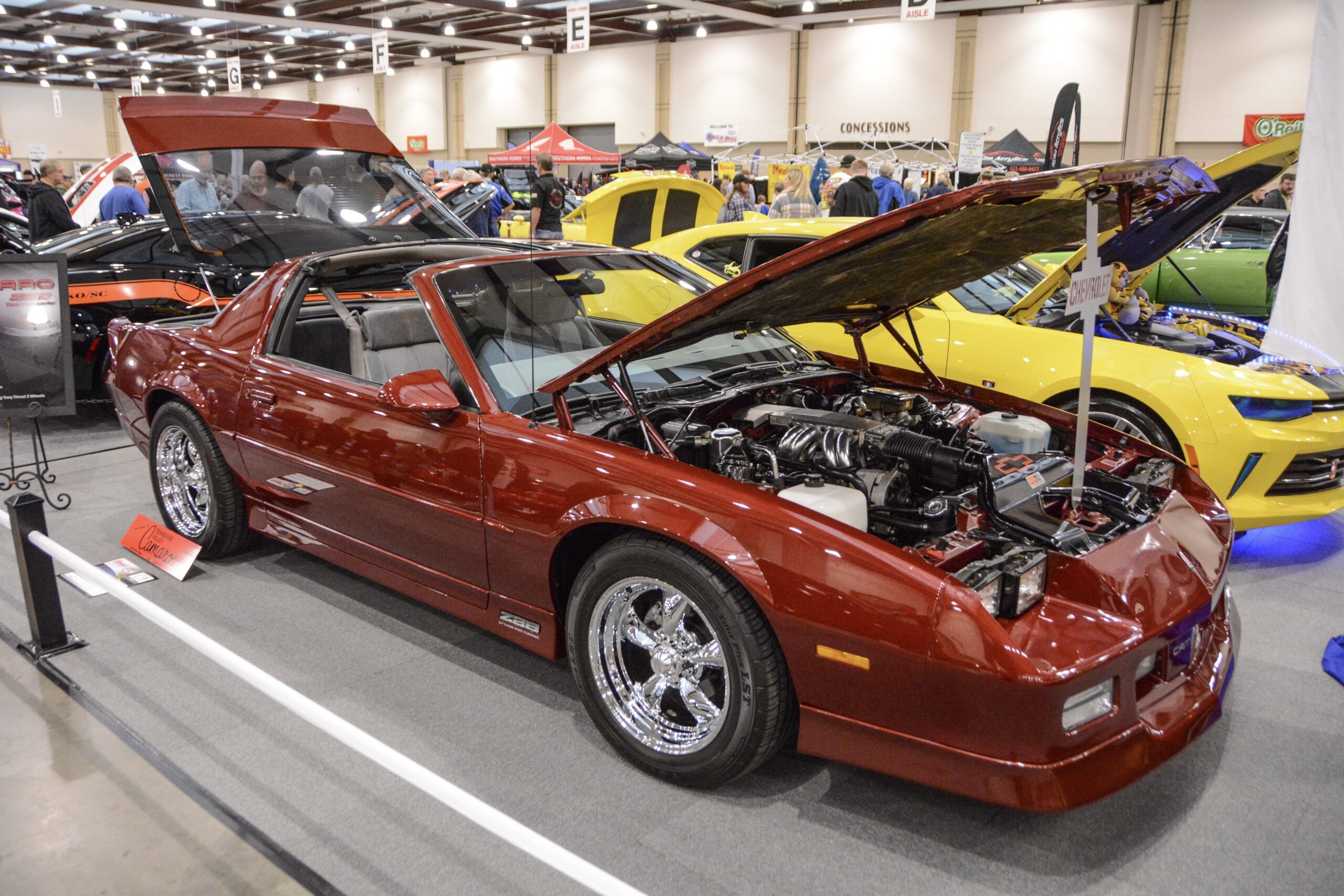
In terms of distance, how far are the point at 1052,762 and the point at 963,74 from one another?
21.1 metres

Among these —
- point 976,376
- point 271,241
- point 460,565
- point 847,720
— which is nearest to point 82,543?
point 271,241

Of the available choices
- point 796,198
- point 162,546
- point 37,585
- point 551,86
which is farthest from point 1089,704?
point 551,86

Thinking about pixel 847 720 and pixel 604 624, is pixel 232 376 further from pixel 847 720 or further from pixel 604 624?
pixel 847 720

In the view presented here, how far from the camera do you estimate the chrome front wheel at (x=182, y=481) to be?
3.76m

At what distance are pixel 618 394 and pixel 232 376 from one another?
1.69 metres

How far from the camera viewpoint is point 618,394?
8.39 feet

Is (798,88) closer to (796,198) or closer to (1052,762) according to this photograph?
(796,198)

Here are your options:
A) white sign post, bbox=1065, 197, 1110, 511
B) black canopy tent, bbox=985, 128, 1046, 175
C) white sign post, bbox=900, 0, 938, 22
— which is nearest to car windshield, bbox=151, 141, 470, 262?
white sign post, bbox=1065, 197, 1110, 511

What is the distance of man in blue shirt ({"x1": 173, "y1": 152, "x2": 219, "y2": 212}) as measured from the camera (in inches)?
193

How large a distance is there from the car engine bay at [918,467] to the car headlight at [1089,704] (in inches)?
8.6

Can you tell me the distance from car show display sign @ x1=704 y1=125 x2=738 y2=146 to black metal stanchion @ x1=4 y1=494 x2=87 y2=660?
19.5 metres

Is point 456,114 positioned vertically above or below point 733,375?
above

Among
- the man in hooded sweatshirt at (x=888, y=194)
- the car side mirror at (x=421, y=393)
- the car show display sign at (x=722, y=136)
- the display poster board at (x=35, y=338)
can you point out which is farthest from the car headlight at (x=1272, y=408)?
the car show display sign at (x=722, y=136)

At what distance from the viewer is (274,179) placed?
5.17m
